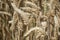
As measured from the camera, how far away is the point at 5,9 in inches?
52.4

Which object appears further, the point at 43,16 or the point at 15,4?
the point at 43,16

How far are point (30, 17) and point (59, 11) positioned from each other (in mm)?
293

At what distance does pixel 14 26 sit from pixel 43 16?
10.7 inches

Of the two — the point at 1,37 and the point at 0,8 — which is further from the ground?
the point at 0,8

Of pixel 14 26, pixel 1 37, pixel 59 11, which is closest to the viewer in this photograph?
pixel 14 26

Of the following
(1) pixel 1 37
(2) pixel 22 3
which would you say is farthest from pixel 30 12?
(1) pixel 1 37

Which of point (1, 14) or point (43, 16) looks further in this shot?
point (43, 16)

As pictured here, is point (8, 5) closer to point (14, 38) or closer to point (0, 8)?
point (0, 8)

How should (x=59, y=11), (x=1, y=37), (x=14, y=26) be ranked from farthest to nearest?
(x=59, y=11) < (x=1, y=37) < (x=14, y=26)

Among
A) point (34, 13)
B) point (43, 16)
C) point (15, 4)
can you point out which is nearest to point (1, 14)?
point (15, 4)

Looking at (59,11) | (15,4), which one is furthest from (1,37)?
(59,11)

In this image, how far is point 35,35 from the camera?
1230 millimetres

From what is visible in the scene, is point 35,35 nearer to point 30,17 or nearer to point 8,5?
point 30,17

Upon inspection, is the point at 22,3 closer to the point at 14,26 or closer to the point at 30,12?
the point at 30,12
